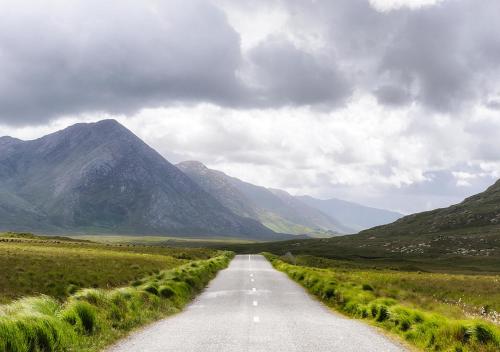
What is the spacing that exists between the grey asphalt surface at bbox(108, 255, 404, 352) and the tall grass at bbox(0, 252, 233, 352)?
814mm

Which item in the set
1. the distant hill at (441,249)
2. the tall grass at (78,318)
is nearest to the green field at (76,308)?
the tall grass at (78,318)

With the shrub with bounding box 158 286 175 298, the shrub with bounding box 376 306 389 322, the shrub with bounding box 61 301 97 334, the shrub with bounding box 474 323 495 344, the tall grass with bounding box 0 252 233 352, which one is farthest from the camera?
the shrub with bounding box 158 286 175 298

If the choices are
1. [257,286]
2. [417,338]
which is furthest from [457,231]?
[417,338]

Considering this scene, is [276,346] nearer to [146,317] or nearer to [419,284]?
[146,317]

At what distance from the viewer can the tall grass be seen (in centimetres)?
1145

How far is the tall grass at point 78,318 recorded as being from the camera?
11445 mm

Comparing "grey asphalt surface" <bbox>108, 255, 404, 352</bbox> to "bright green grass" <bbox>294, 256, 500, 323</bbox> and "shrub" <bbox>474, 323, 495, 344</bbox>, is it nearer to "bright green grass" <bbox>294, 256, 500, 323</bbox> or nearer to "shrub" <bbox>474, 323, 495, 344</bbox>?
"shrub" <bbox>474, 323, 495, 344</bbox>

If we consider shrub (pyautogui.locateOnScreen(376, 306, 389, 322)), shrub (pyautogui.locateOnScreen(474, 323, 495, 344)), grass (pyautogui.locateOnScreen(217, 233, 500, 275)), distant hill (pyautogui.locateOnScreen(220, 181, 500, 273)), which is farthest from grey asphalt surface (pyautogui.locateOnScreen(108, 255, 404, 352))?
grass (pyautogui.locateOnScreen(217, 233, 500, 275))

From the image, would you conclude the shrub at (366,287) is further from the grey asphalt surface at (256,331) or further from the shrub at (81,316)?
the shrub at (81,316)

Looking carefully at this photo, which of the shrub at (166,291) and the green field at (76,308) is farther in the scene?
the shrub at (166,291)

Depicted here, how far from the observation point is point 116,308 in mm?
18125

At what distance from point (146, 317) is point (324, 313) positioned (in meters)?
7.79

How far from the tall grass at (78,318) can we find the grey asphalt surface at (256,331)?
81 cm

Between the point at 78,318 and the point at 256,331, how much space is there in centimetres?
547
